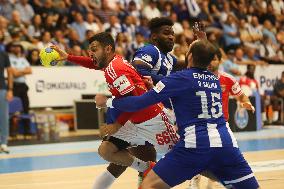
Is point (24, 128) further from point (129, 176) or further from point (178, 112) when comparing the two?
point (178, 112)

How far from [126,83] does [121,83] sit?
5cm

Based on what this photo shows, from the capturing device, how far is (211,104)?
5.78 m

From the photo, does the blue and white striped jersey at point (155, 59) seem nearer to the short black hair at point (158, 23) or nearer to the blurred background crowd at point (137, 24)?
the short black hair at point (158, 23)

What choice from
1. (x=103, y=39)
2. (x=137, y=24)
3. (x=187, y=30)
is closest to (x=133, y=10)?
(x=137, y=24)

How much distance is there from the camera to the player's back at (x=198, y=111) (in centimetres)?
571

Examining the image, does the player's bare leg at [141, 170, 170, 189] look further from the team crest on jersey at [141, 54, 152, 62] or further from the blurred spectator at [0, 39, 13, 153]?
the blurred spectator at [0, 39, 13, 153]

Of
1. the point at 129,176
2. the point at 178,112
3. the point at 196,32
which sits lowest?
the point at 129,176

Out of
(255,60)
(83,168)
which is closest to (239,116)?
(255,60)

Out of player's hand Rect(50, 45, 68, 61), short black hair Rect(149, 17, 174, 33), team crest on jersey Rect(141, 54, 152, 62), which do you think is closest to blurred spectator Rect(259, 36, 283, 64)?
short black hair Rect(149, 17, 174, 33)

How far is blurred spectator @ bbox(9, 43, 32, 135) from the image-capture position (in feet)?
52.9

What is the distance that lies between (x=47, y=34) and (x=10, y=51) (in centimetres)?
158

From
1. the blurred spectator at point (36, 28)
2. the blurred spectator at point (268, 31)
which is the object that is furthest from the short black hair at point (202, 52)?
the blurred spectator at point (268, 31)

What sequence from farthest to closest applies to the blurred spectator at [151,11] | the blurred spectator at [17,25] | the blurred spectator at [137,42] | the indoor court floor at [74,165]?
the blurred spectator at [151,11], the blurred spectator at [137,42], the blurred spectator at [17,25], the indoor court floor at [74,165]

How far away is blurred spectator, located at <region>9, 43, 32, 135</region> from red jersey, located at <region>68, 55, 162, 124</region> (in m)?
9.56
